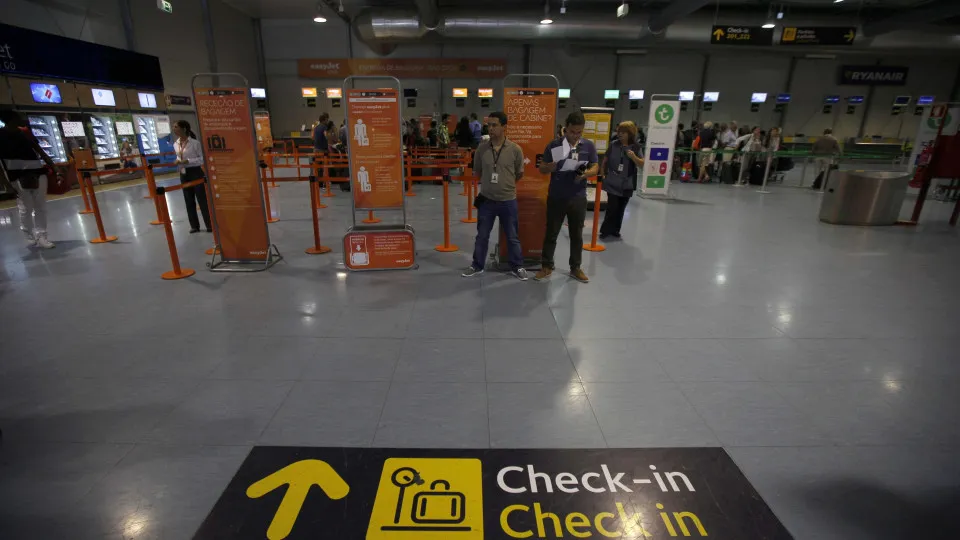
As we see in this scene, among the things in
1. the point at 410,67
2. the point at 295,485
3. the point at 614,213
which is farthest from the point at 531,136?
the point at 410,67

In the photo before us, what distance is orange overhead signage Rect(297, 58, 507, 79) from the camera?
2000 centimetres

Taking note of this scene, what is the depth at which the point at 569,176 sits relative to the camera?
15.4ft

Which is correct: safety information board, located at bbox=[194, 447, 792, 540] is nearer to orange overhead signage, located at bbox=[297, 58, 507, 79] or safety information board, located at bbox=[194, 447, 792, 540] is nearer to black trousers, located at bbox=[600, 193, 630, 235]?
black trousers, located at bbox=[600, 193, 630, 235]

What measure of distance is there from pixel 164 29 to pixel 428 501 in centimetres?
1834

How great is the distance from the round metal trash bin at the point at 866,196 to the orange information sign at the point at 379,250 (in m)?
7.92

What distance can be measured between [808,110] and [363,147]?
24.2 meters

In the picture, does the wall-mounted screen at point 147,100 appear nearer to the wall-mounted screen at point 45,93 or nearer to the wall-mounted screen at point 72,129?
the wall-mounted screen at point 72,129

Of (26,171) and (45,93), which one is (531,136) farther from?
(45,93)

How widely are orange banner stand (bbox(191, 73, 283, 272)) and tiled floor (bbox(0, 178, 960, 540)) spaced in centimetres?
38

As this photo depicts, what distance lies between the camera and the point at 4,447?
243cm

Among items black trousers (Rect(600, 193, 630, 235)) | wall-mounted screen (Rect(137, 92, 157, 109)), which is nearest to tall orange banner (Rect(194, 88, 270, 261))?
black trousers (Rect(600, 193, 630, 235))

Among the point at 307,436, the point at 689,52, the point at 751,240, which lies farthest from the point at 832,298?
the point at 689,52

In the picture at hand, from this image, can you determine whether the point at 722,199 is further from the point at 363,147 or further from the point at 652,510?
the point at 652,510

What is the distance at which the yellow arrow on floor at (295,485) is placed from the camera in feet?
6.58
